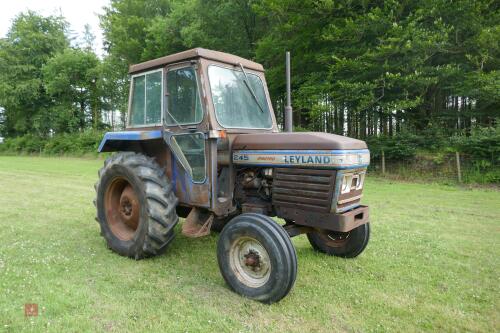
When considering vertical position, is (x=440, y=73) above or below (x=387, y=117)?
above

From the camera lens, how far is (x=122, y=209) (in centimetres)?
443

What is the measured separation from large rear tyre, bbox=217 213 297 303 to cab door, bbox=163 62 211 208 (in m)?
0.67

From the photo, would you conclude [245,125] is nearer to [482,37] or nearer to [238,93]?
[238,93]

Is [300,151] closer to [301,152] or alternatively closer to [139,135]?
[301,152]

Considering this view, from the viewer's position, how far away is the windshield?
152 inches

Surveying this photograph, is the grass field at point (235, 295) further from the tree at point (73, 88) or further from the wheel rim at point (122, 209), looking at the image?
the tree at point (73, 88)

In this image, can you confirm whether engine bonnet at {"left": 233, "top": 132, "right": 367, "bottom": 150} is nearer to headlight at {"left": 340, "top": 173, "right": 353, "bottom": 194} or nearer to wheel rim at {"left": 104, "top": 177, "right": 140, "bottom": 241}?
headlight at {"left": 340, "top": 173, "right": 353, "bottom": 194}

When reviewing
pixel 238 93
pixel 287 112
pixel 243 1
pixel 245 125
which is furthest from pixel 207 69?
pixel 243 1

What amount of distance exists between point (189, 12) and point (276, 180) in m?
17.2

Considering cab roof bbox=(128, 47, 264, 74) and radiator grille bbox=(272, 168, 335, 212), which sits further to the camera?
cab roof bbox=(128, 47, 264, 74)

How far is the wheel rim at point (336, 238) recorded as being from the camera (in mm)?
4238

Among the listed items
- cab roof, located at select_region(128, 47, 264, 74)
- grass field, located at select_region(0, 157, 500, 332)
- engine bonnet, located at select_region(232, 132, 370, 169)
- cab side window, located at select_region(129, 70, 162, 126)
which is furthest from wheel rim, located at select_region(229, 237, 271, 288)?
cab roof, located at select_region(128, 47, 264, 74)

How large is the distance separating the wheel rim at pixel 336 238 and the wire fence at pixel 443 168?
7895 mm

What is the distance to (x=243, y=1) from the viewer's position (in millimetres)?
17531
